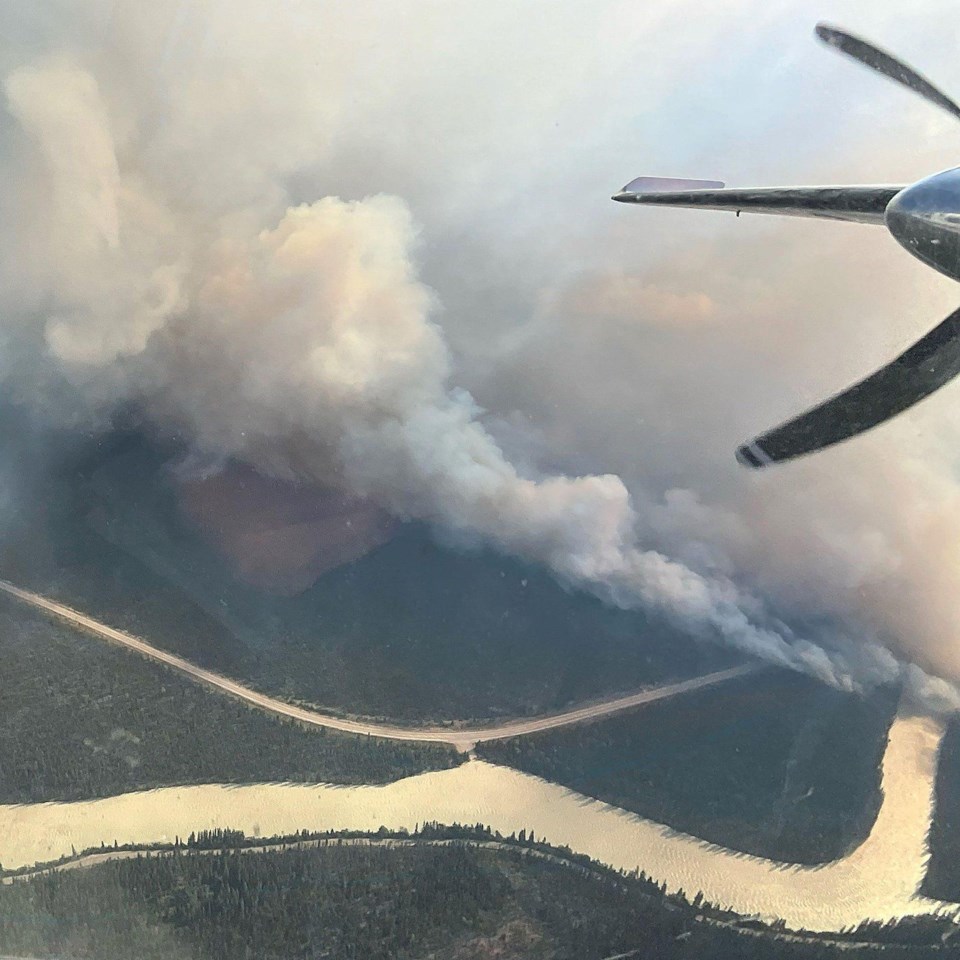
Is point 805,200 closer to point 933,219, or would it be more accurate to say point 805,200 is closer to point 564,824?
point 933,219

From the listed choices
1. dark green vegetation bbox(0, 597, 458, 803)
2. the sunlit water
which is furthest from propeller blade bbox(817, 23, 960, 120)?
dark green vegetation bbox(0, 597, 458, 803)

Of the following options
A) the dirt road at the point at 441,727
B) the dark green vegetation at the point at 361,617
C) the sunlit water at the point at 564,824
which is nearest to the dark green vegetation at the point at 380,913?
the sunlit water at the point at 564,824

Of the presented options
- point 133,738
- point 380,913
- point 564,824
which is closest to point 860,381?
point 564,824

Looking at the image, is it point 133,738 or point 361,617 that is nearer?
point 133,738

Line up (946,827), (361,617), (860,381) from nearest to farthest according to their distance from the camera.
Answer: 1. (860,381)
2. (946,827)
3. (361,617)

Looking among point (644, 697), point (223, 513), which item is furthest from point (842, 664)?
point (223, 513)

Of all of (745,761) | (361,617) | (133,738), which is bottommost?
(745,761)

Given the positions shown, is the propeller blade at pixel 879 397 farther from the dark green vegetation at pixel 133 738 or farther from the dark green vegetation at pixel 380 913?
the dark green vegetation at pixel 133 738
